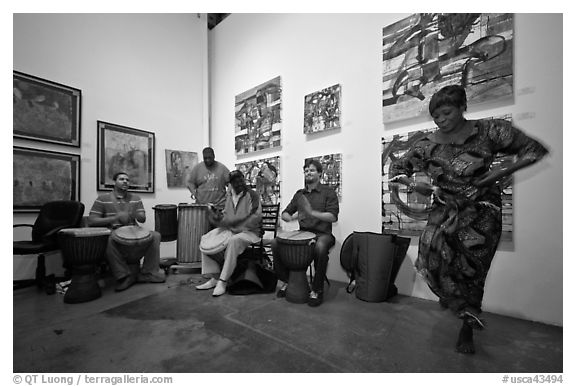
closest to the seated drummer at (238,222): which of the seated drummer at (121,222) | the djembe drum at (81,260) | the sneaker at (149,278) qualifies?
the sneaker at (149,278)

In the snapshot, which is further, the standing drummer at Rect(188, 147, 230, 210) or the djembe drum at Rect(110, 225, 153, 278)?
→ the standing drummer at Rect(188, 147, 230, 210)

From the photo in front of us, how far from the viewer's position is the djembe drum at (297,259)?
2502mm

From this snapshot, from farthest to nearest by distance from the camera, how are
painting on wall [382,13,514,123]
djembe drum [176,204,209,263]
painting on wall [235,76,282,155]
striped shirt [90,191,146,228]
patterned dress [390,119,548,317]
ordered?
painting on wall [235,76,282,155] < djembe drum [176,204,209,263] < striped shirt [90,191,146,228] < painting on wall [382,13,514,123] < patterned dress [390,119,548,317]

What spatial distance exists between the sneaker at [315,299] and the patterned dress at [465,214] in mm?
1111

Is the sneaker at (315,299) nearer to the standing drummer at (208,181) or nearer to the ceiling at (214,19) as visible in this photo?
the standing drummer at (208,181)

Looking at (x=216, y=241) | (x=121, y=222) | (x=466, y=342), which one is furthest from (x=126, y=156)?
(x=466, y=342)

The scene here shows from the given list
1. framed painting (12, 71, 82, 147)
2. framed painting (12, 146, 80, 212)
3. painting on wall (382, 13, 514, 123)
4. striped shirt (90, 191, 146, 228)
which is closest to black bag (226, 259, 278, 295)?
striped shirt (90, 191, 146, 228)

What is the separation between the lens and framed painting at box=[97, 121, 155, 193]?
152 inches

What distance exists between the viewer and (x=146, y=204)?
433 centimetres

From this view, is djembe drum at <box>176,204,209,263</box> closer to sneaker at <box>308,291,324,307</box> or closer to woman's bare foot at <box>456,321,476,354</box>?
sneaker at <box>308,291,324,307</box>

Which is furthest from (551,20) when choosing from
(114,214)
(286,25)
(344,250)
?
(114,214)

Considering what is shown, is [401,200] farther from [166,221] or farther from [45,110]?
[45,110]

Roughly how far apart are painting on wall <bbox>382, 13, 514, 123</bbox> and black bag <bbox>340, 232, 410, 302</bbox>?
133 cm
